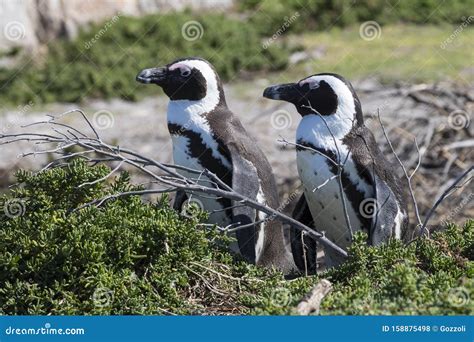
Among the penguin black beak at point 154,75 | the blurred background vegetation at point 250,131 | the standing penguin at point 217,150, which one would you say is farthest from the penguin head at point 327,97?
the blurred background vegetation at point 250,131

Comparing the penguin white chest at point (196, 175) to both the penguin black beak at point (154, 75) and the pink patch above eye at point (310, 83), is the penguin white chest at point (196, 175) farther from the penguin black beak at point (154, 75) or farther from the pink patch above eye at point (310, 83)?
the pink patch above eye at point (310, 83)

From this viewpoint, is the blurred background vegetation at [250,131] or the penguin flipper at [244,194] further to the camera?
the penguin flipper at [244,194]

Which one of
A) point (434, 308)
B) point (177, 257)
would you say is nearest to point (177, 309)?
point (177, 257)

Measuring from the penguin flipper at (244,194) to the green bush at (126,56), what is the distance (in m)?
5.74

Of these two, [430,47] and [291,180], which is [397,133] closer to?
[291,180]

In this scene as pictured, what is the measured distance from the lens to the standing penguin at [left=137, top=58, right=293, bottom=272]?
602 cm

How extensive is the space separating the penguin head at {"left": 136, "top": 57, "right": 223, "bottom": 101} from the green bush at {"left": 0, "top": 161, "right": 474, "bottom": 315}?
3.34 ft

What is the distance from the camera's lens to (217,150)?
6133 millimetres

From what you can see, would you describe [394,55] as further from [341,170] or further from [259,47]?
[341,170]

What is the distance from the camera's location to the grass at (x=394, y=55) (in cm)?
1166

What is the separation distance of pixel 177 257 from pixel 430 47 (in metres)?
8.05

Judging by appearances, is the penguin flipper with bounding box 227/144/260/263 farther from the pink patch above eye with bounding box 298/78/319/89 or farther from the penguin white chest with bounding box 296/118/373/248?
the pink patch above eye with bounding box 298/78/319/89

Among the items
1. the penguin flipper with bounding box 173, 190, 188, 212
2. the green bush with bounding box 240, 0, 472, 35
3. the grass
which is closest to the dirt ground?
the grass

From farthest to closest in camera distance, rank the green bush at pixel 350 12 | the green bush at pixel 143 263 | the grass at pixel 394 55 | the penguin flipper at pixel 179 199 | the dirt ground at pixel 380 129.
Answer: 1. the green bush at pixel 350 12
2. the grass at pixel 394 55
3. the dirt ground at pixel 380 129
4. the penguin flipper at pixel 179 199
5. the green bush at pixel 143 263
